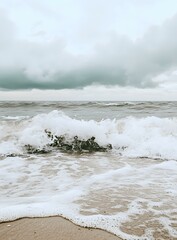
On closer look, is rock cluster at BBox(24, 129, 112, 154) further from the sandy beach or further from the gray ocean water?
the gray ocean water

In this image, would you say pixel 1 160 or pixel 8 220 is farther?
pixel 1 160

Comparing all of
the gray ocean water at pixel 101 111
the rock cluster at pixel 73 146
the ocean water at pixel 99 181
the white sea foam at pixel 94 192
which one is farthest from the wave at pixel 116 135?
the gray ocean water at pixel 101 111

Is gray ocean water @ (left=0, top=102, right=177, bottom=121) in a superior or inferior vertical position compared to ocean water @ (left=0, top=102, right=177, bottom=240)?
superior

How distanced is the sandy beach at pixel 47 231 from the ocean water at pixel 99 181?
0.41 ft

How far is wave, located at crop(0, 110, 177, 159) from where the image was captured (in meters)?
8.07

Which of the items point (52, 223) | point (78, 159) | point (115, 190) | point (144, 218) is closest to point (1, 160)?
point (78, 159)

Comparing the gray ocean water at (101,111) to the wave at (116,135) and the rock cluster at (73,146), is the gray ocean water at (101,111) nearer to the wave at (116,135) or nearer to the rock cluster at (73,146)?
the wave at (116,135)

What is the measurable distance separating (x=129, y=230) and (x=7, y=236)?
1.29 m

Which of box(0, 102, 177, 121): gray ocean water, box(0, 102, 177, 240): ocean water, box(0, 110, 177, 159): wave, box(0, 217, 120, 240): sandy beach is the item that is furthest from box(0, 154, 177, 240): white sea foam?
box(0, 102, 177, 121): gray ocean water

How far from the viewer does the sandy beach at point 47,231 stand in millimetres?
2818

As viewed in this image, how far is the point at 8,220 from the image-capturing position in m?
3.23

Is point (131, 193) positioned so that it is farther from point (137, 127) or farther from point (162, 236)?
point (137, 127)

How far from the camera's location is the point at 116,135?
936 centimetres

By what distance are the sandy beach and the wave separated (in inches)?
187
